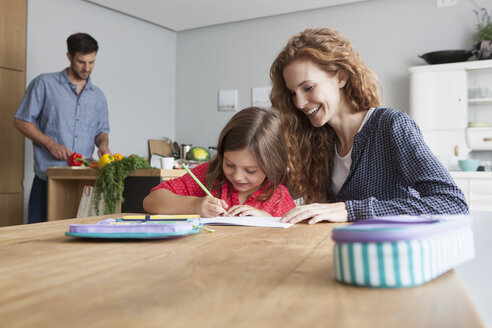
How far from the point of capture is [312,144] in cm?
177

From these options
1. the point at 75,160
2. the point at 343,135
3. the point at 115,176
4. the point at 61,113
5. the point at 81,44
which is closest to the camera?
the point at 343,135

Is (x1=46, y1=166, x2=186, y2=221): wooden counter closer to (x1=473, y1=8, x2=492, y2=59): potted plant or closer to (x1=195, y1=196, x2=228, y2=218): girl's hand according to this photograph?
(x1=195, y1=196, x2=228, y2=218): girl's hand

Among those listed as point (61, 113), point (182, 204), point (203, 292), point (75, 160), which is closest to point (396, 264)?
point (203, 292)

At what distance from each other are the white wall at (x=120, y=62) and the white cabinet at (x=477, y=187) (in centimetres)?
326

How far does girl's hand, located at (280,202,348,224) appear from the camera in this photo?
1.04 m

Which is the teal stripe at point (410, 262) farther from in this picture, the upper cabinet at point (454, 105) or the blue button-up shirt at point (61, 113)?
the upper cabinet at point (454, 105)

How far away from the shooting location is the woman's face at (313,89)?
1.56 m

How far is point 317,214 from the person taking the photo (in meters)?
1.06

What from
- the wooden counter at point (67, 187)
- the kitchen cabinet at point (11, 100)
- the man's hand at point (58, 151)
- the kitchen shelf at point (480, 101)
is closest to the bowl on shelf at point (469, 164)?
the kitchen shelf at point (480, 101)

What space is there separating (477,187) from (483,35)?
1.36m

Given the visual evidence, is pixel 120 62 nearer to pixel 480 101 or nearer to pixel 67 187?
pixel 67 187

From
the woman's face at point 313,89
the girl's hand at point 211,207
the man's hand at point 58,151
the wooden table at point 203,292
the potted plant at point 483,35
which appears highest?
the potted plant at point 483,35

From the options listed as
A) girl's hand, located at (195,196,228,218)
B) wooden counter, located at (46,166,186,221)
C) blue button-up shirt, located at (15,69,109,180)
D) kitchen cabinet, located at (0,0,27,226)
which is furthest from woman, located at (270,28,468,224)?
kitchen cabinet, located at (0,0,27,226)

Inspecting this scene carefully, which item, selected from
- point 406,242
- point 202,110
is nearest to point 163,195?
point 406,242
